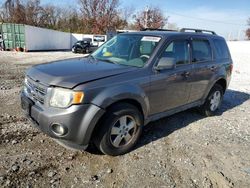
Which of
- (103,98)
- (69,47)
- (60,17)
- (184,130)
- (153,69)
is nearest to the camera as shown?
(103,98)

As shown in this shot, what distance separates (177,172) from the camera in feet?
11.1

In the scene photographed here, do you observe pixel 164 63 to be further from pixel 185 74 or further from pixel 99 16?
pixel 99 16

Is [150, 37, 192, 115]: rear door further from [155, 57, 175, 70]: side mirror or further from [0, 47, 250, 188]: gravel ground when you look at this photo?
[0, 47, 250, 188]: gravel ground

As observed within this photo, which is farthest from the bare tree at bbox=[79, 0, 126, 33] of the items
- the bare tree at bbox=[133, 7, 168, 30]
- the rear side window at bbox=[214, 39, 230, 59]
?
the rear side window at bbox=[214, 39, 230, 59]

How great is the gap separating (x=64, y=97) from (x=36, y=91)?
1.92 feet

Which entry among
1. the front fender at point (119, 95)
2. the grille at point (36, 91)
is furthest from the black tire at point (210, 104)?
the grille at point (36, 91)

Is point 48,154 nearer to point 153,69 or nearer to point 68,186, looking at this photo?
point 68,186

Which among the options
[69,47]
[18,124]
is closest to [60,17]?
[69,47]

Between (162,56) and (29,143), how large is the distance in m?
2.58

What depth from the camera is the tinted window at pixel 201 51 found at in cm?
471

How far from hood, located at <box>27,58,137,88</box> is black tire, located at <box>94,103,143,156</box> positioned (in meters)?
0.52

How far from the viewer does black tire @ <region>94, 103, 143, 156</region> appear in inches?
132

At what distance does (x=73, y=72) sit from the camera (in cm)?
334

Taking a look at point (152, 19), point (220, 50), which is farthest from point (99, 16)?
point (220, 50)
